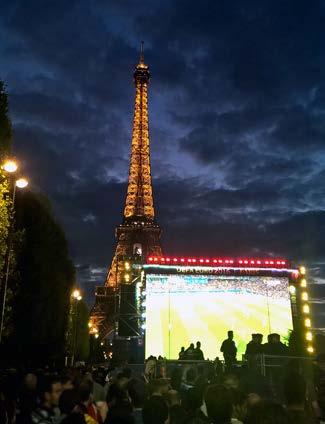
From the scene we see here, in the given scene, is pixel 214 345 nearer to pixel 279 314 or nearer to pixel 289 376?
pixel 279 314

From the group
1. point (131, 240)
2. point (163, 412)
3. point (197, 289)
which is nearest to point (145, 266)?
point (197, 289)

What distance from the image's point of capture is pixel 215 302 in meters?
30.3

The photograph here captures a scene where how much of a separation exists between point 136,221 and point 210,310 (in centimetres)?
5328

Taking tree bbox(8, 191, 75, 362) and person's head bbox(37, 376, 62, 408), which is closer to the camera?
person's head bbox(37, 376, 62, 408)

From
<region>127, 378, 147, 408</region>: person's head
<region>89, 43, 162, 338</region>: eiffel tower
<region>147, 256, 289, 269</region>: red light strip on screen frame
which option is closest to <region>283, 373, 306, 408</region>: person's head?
<region>127, 378, 147, 408</region>: person's head

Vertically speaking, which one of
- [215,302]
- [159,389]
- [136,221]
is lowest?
[159,389]

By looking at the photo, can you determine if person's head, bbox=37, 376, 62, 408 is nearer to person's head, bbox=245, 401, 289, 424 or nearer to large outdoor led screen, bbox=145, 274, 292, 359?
person's head, bbox=245, 401, 289, 424

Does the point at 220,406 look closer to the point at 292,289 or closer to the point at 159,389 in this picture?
the point at 159,389

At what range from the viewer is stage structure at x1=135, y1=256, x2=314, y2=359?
29.7 m

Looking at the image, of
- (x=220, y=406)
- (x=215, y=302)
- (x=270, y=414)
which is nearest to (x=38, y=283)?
(x=215, y=302)

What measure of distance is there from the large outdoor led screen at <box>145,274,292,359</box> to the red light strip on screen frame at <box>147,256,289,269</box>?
79 cm

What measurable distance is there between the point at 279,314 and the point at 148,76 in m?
73.5

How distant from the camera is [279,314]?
100 feet

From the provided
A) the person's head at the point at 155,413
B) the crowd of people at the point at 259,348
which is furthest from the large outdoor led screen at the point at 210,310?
the person's head at the point at 155,413
